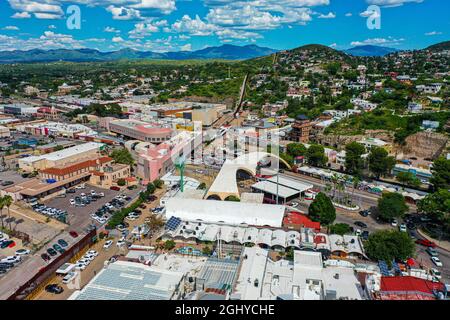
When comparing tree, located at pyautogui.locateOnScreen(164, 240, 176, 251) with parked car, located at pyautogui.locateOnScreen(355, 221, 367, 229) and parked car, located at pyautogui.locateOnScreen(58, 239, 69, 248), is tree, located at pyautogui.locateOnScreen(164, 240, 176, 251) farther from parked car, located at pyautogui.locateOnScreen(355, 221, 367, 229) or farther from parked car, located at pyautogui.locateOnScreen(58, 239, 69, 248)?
parked car, located at pyautogui.locateOnScreen(355, 221, 367, 229)

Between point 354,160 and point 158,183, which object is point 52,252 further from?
point 354,160

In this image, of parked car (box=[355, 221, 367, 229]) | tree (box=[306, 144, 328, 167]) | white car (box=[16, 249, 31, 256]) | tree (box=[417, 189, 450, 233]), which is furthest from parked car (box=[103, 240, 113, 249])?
tree (box=[306, 144, 328, 167])

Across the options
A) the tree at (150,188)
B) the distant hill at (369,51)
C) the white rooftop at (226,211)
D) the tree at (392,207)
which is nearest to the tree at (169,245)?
the white rooftop at (226,211)

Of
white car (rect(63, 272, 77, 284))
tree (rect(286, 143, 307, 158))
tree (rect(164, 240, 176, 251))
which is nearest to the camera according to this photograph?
white car (rect(63, 272, 77, 284))

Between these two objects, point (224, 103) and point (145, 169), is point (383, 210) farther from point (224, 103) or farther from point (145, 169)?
point (224, 103)

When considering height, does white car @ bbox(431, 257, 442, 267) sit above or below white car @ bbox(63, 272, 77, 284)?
below
